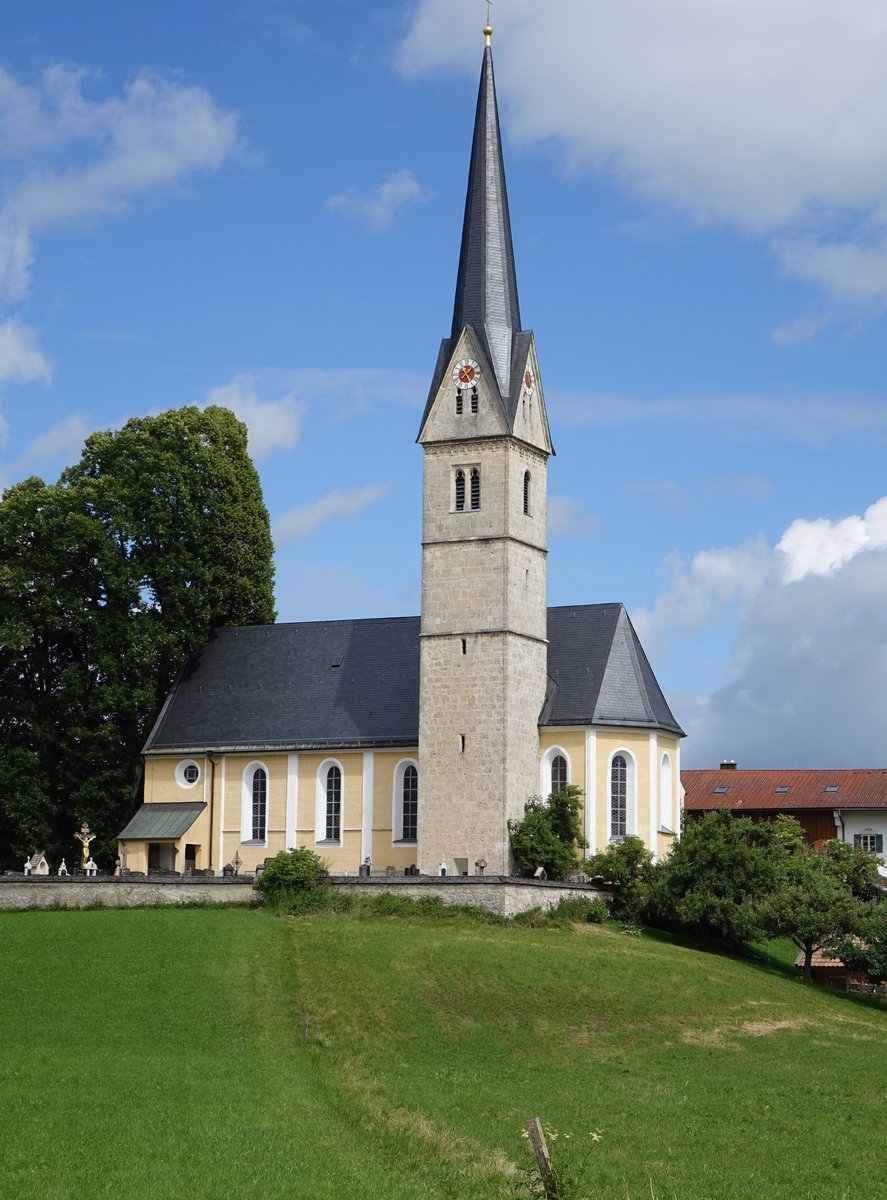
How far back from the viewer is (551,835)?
55312 mm

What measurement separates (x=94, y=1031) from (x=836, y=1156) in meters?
18.1

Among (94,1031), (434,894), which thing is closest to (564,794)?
(434,894)

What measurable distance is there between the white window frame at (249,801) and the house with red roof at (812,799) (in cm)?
2599

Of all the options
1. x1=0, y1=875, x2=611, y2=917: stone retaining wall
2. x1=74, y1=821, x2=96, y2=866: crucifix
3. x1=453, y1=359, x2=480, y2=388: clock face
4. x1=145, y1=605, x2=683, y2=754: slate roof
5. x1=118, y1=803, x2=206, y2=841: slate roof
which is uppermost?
x1=453, y1=359, x2=480, y2=388: clock face

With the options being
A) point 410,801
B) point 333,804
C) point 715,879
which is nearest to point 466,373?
point 410,801

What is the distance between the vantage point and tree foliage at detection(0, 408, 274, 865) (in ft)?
210

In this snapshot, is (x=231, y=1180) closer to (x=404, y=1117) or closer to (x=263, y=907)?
(x=404, y=1117)

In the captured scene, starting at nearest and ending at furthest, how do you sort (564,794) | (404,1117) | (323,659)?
(404,1117), (564,794), (323,659)

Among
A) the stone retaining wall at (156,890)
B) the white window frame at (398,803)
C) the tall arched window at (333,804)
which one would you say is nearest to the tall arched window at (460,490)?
the white window frame at (398,803)

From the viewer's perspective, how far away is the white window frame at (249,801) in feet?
204

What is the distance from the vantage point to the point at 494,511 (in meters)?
57.3

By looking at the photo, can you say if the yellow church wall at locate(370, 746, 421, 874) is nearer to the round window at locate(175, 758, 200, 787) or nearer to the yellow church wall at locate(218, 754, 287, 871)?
the yellow church wall at locate(218, 754, 287, 871)

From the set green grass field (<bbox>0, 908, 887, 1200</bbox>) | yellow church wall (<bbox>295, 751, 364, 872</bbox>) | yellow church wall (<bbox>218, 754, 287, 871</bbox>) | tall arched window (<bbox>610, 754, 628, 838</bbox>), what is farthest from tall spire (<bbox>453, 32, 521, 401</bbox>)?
green grass field (<bbox>0, 908, 887, 1200</bbox>)

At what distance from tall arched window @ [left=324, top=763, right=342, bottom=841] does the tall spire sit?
16.3 meters
